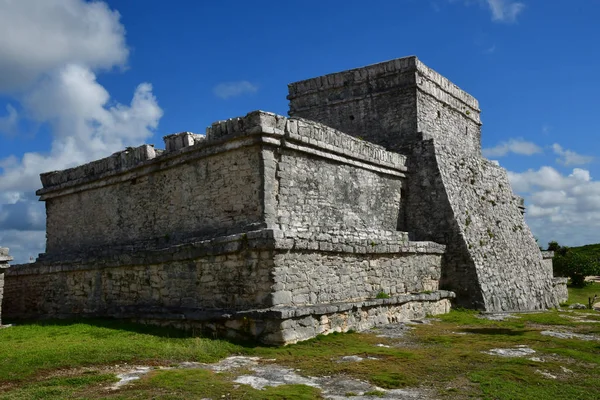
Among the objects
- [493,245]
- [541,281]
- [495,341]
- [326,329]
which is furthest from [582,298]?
[326,329]

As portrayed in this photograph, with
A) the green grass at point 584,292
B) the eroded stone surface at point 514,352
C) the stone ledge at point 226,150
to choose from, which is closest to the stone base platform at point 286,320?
the eroded stone surface at point 514,352

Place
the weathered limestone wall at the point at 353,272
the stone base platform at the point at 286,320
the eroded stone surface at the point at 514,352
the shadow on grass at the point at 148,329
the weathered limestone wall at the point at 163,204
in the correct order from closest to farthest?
the eroded stone surface at the point at 514,352
the stone base platform at the point at 286,320
the shadow on grass at the point at 148,329
the weathered limestone wall at the point at 353,272
the weathered limestone wall at the point at 163,204

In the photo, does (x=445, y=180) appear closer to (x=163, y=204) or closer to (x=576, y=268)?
(x=163, y=204)

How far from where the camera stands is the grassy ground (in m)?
6.33

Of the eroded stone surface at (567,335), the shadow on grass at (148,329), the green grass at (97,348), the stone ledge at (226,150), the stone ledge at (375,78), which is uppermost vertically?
the stone ledge at (375,78)

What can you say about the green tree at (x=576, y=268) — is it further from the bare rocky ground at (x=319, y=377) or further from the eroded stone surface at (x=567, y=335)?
the bare rocky ground at (x=319, y=377)

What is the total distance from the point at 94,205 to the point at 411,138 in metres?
8.88

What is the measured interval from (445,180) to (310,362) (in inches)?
328

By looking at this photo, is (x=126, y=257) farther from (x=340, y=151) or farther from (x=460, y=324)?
(x=460, y=324)

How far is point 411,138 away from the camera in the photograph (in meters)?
15.4

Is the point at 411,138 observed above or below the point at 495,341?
above

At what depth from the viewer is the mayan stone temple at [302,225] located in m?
9.87

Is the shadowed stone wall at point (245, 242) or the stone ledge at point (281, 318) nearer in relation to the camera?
the stone ledge at point (281, 318)

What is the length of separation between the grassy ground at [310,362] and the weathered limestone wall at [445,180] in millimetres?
3113
